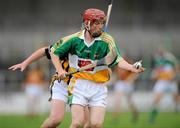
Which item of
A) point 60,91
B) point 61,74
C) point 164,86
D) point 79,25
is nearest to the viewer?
point 61,74

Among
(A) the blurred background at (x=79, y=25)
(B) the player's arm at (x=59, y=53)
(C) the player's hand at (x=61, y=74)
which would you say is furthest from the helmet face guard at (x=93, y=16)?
(A) the blurred background at (x=79, y=25)

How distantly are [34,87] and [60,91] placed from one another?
14.9 m

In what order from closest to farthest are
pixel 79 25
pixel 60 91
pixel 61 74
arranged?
pixel 61 74
pixel 60 91
pixel 79 25

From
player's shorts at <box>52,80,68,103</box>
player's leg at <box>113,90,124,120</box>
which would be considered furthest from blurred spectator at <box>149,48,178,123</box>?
Answer: player's shorts at <box>52,80,68,103</box>

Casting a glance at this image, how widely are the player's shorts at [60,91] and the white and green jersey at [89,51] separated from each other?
0.46 m

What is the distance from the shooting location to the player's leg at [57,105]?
36.2ft

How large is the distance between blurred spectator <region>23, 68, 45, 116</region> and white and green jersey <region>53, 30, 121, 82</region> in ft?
47.9

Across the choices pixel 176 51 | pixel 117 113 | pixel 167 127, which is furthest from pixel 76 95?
pixel 176 51

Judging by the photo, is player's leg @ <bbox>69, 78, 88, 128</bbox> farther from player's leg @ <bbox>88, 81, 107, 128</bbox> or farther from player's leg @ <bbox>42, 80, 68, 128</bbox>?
player's leg @ <bbox>42, 80, 68, 128</bbox>

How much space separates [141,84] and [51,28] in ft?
21.5

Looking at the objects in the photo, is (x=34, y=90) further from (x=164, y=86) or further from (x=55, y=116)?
(x=55, y=116)

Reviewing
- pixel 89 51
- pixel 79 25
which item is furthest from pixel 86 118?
pixel 79 25

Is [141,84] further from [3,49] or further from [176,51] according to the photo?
[3,49]

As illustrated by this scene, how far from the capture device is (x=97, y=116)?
10516 mm
